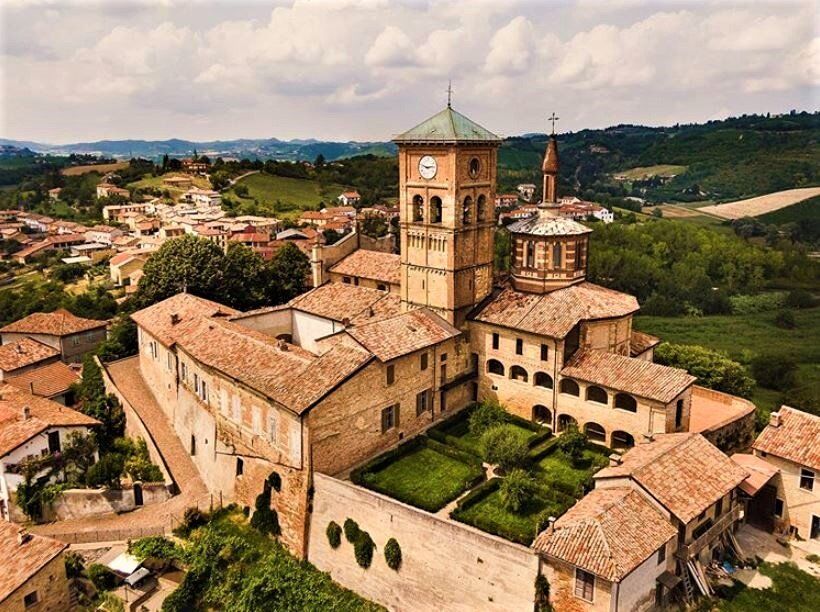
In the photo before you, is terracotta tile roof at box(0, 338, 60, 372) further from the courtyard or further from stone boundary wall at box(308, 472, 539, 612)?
the courtyard

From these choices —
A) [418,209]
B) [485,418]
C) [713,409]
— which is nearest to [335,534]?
[485,418]

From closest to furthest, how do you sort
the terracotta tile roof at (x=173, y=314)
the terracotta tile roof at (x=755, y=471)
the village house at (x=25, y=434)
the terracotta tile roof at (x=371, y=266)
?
the terracotta tile roof at (x=755, y=471) → the village house at (x=25, y=434) → the terracotta tile roof at (x=173, y=314) → the terracotta tile roof at (x=371, y=266)

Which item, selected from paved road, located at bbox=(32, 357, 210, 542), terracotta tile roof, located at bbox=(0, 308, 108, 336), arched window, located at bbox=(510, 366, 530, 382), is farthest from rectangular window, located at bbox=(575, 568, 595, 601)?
terracotta tile roof, located at bbox=(0, 308, 108, 336)

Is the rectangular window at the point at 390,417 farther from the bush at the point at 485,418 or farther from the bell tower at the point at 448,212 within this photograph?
the bell tower at the point at 448,212

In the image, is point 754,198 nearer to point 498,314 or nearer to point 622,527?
point 498,314

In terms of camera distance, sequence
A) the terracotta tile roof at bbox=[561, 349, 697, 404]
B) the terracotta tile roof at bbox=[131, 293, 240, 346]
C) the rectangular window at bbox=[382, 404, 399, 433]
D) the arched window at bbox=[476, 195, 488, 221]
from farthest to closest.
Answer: the terracotta tile roof at bbox=[131, 293, 240, 346], the arched window at bbox=[476, 195, 488, 221], the rectangular window at bbox=[382, 404, 399, 433], the terracotta tile roof at bbox=[561, 349, 697, 404]

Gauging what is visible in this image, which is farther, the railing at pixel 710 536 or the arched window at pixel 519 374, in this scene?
the arched window at pixel 519 374

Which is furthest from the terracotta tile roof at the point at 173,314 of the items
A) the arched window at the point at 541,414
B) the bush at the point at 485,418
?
the arched window at the point at 541,414
